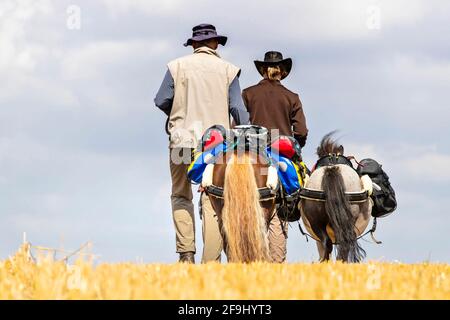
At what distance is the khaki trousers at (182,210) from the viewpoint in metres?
11.6

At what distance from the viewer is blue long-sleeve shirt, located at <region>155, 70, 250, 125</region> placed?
11.5 m

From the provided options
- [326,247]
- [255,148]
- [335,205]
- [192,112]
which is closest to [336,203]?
[335,205]

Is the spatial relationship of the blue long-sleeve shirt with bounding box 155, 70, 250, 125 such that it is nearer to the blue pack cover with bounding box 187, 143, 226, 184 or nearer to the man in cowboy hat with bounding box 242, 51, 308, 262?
the blue pack cover with bounding box 187, 143, 226, 184

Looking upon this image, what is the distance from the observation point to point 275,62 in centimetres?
1339

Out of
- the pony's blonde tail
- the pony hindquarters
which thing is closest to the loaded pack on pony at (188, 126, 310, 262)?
the pony's blonde tail

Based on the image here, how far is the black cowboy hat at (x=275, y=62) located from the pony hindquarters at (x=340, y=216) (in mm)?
2665

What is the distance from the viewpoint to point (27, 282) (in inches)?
253

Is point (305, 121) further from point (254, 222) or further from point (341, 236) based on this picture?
point (254, 222)

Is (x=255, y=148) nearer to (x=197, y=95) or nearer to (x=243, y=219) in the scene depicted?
(x=243, y=219)

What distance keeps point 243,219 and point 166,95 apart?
2.57m

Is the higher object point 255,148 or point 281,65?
point 281,65

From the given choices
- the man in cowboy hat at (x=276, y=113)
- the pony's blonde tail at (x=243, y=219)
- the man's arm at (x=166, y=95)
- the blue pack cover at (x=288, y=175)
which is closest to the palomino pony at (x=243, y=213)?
the pony's blonde tail at (x=243, y=219)

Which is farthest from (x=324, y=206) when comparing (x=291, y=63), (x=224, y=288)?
(x=224, y=288)
